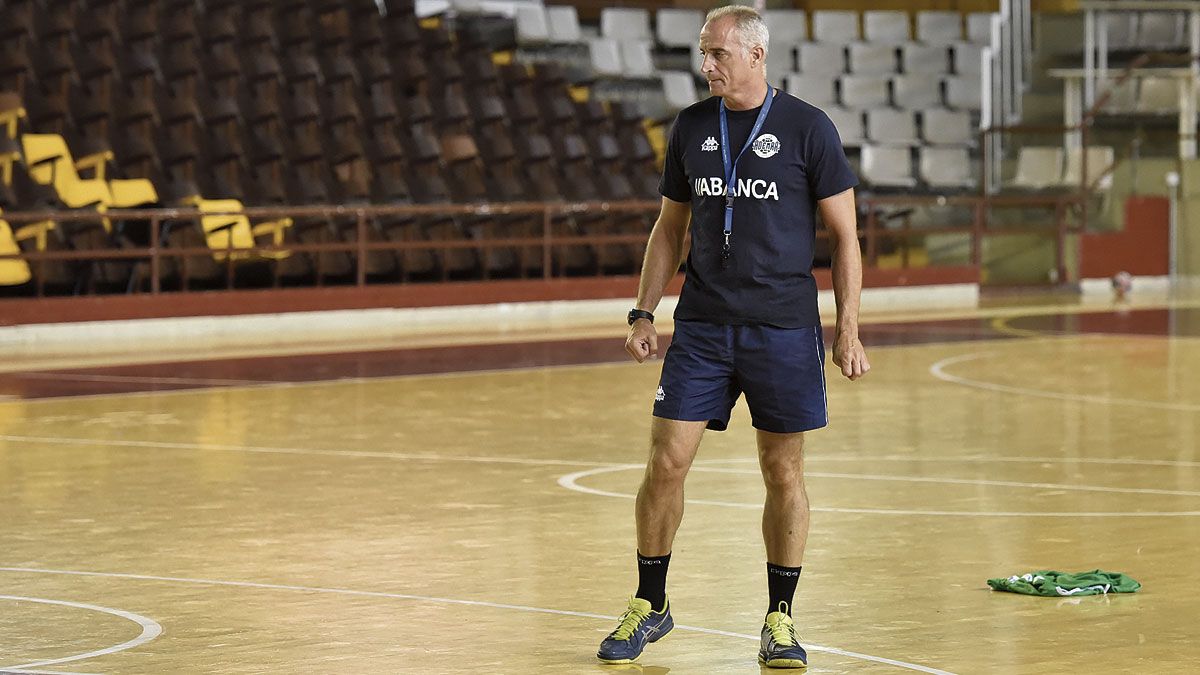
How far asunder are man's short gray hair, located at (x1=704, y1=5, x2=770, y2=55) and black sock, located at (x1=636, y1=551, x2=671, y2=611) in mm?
1289

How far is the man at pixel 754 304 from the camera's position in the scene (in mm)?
4809

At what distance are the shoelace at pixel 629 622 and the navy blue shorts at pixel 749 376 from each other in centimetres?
49

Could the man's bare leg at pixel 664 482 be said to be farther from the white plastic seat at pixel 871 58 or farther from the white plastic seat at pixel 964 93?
the white plastic seat at pixel 964 93

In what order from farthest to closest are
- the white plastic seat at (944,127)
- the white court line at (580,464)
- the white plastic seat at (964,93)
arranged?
the white plastic seat at (964,93)
the white plastic seat at (944,127)
the white court line at (580,464)

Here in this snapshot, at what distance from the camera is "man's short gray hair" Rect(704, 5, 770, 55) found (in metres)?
4.75

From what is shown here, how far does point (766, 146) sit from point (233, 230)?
12853 millimetres

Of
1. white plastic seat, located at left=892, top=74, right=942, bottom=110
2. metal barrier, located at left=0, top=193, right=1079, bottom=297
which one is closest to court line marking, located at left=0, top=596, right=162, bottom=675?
metal barrier, located at left=0, top=193, right=1079, bottom=297

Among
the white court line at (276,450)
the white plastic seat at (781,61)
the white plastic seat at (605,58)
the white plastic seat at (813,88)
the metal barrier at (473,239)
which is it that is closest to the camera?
the white court line at (276,450)

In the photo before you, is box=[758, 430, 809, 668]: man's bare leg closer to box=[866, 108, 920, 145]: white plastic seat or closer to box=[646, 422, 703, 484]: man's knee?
box=[646, 422, 703, 484]: man's knee

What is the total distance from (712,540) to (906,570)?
0.83 metres

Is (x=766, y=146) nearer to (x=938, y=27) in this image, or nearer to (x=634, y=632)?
(x=634, y=632)

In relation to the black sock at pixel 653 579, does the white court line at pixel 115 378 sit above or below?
below

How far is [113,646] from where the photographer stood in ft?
16.4

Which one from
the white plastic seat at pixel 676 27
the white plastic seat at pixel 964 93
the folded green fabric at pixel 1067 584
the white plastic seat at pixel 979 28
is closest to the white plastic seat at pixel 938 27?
the white plastic seat at pixel 979 28
